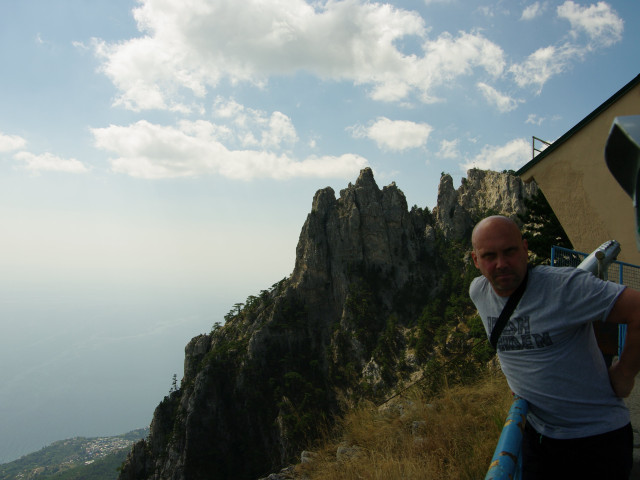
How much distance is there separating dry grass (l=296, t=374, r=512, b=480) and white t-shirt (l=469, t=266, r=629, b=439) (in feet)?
5.40

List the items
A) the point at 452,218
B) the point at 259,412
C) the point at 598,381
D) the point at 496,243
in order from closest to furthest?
1. the point at 598,381
2. the point at 496,243
3. the point at 259,412
4. the point at 452,218

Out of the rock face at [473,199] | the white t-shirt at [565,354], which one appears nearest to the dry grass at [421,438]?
the white t-shirt at [565,354]

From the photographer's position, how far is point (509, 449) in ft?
4.40

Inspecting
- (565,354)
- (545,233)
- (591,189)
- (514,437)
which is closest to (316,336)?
(545,233)

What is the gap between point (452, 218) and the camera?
50.7 metres

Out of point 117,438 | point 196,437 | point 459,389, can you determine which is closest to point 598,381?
point 459,389

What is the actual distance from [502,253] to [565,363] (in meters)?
0.52

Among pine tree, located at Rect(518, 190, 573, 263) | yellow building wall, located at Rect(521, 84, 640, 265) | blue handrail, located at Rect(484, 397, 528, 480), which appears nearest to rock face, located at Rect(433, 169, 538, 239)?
pine tree, located at Rect(518, 190, 573, 263)

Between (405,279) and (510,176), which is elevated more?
(510,176)

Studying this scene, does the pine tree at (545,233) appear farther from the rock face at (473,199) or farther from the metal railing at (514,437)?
the rock face at (473,199)

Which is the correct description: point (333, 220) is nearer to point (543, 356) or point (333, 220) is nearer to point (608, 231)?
point (608, 231)

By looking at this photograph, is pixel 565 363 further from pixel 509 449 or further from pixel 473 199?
pixel 473 199

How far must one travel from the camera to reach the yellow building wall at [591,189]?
820cm

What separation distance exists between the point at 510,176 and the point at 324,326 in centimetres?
2977
